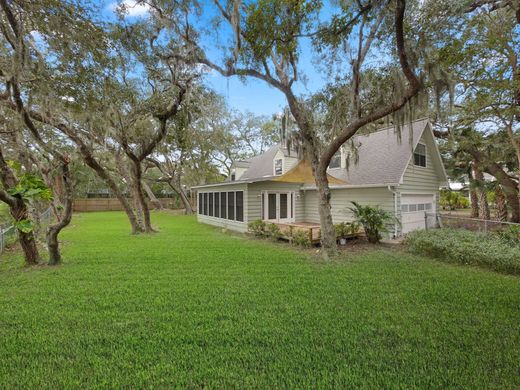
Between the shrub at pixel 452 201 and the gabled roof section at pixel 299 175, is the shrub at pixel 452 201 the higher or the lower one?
the lower one

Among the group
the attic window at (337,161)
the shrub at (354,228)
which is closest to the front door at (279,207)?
the attic window at (337,161)

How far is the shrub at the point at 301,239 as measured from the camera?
8578 mm

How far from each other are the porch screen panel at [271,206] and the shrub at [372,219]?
4.41 metres

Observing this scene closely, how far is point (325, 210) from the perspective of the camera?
23.9 ft

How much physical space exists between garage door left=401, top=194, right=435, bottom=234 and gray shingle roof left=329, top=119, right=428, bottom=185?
1120 mm

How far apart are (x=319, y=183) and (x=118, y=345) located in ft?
19.0

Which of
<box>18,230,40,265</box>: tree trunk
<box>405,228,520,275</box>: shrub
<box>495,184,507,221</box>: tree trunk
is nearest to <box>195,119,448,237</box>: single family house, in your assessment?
<box>405,228,520,275</box>: shrub

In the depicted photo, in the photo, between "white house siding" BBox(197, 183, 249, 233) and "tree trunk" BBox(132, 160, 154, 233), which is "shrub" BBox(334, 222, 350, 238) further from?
"tree trunk" BBox(132, 160, 154, 233)

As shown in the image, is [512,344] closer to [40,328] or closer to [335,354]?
[335,354]

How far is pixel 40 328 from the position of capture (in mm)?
3152

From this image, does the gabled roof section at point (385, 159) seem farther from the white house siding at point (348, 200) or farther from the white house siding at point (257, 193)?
the white house siding at point (257, 193)

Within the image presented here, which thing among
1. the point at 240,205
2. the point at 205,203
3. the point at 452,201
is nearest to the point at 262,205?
the point at 240,205

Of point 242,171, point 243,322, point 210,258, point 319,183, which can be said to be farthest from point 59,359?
point 242,171

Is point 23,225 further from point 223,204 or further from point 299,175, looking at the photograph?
point 223,204
